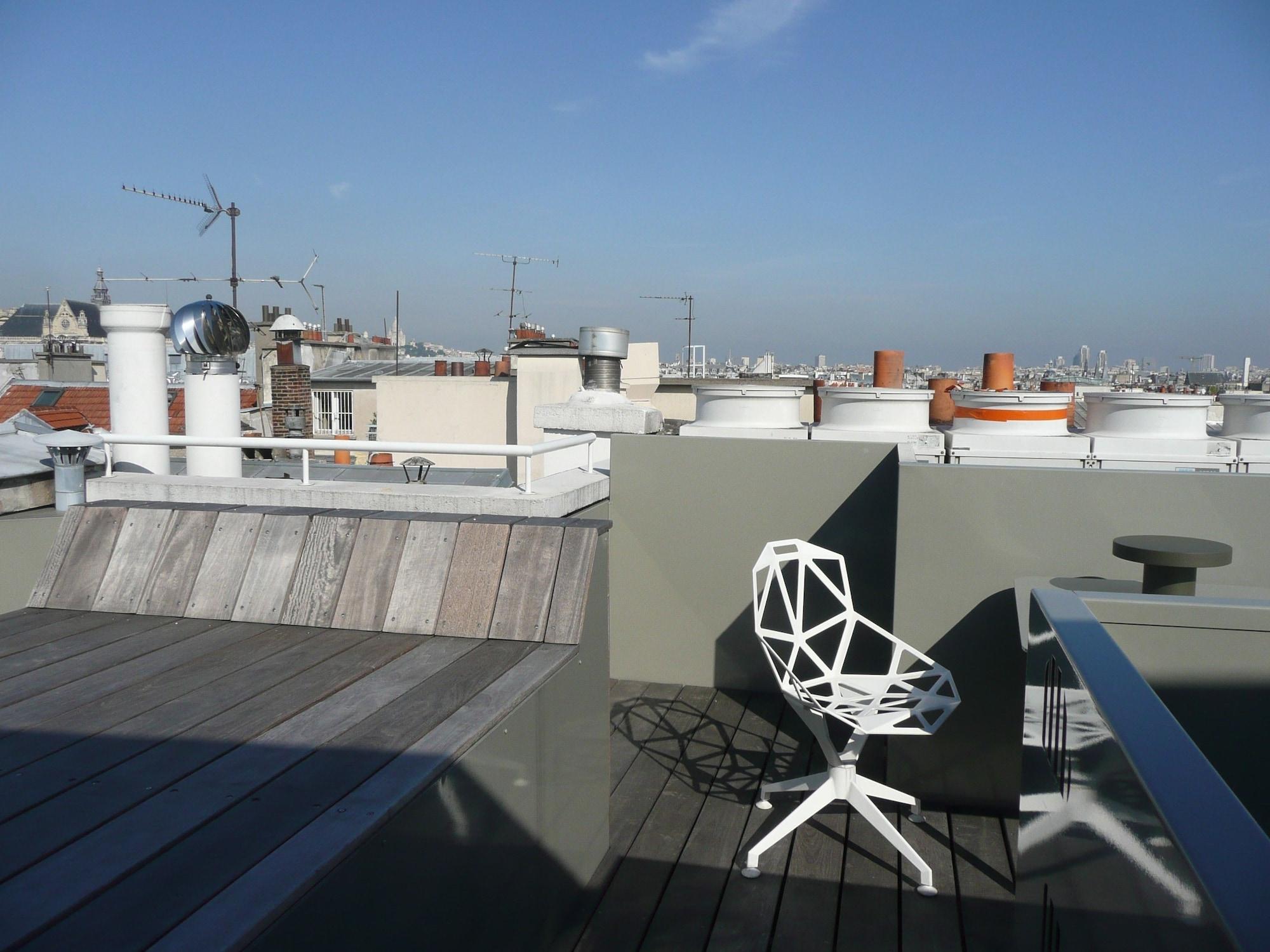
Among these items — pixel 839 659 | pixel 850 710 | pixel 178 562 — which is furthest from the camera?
pixel 839 659

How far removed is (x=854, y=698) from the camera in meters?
3.65

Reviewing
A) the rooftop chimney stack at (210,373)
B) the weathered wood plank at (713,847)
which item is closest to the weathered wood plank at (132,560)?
the rooftop chimney stack at (210,373)

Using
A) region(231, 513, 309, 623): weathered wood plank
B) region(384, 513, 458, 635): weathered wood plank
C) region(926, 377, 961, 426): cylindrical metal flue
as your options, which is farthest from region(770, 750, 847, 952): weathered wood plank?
region(926, 377, 961, 426): cylindrical metal flue

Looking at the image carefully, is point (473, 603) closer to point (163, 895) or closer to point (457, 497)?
point (457, 497)

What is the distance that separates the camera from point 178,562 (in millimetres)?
3248

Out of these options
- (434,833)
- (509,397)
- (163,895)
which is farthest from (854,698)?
(509,397)

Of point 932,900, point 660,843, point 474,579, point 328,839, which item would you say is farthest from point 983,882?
point 328,839

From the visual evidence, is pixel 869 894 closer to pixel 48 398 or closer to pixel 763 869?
pixel 763 869

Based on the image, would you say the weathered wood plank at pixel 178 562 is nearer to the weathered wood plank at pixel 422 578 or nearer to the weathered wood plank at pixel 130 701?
the weathered wood plank at pixel 130 701

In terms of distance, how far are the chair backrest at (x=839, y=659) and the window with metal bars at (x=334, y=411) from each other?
1986 centimetres

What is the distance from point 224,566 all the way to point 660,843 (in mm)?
1986

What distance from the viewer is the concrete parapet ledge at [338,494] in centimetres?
399

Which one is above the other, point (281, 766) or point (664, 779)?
point (281, 766)

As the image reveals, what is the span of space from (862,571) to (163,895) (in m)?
4.30
